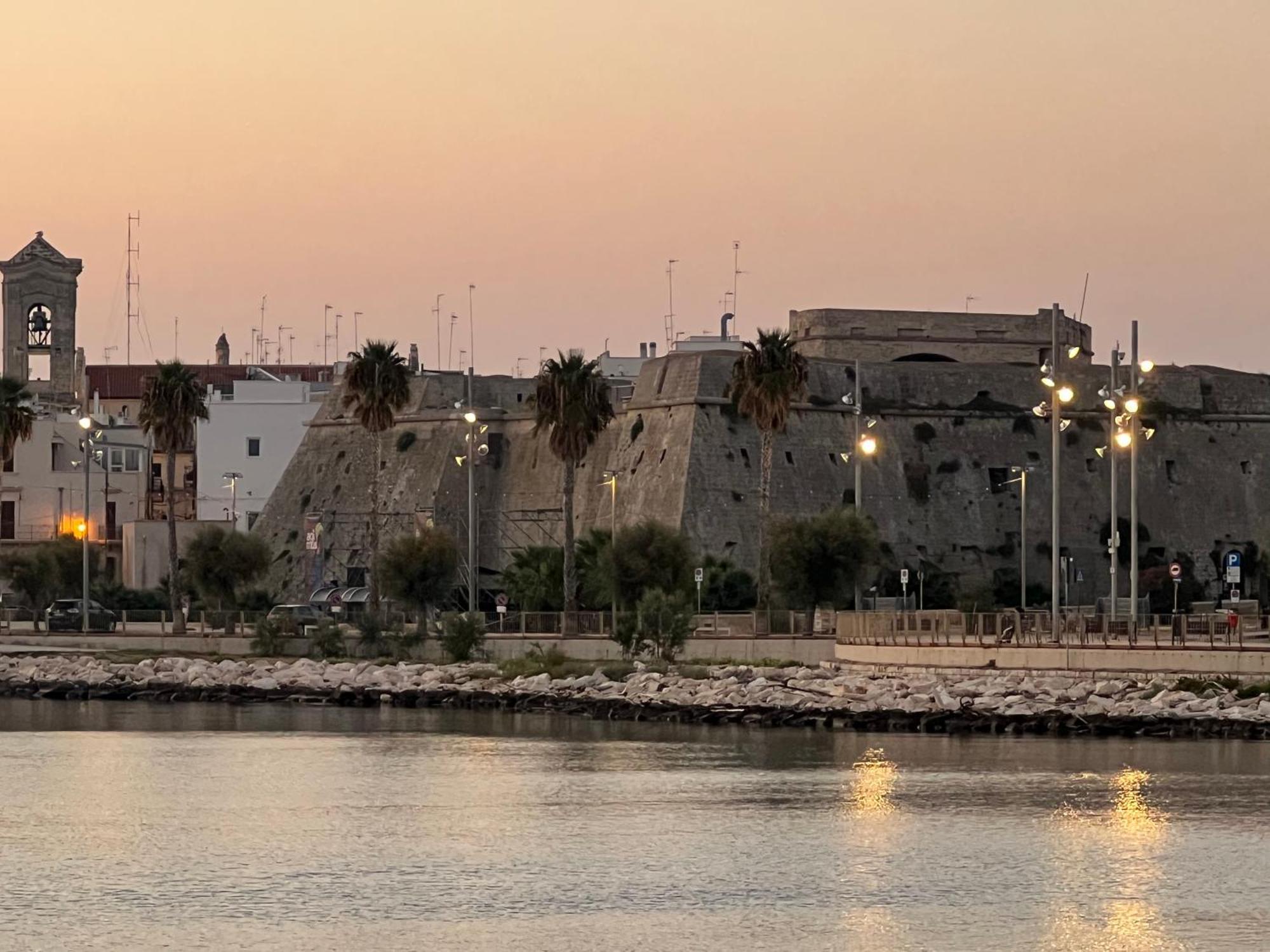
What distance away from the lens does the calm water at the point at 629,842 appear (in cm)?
2494

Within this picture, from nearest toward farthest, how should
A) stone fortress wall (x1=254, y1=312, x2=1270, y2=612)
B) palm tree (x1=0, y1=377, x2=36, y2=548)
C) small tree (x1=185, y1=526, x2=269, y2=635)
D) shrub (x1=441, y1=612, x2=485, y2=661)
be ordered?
1. shrub (x1=441, y1=612, x2=485, y2=661)
2. palm tree (x1=0, y1=377, x2=36, y2=548)
3. small tree (x1=185, y1=526, x2=269, y2=635)
4. stone fortress wall (x1=254, y1=312, x2=1270, y2=612)

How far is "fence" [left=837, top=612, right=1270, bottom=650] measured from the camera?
148ft

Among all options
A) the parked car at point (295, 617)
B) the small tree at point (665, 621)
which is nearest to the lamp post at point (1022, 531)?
the small tree at point (665, 621)

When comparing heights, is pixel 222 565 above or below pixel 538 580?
above

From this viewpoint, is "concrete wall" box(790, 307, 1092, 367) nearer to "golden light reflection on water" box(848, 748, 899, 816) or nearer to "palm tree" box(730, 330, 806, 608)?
"palm tree" box(730, 330, 806, 608)

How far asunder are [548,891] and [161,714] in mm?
28013

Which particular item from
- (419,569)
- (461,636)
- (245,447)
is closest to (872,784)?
(461,636)

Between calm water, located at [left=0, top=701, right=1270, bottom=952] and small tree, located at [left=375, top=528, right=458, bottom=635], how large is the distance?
2241 cm

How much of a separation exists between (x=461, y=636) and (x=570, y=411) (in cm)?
730

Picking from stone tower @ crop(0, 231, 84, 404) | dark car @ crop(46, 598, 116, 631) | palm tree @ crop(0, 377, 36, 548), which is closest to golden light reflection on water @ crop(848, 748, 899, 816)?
dark car @ crop(46, 598, 116, 631)

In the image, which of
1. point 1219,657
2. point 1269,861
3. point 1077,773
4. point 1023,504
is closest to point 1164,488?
point 1023,504

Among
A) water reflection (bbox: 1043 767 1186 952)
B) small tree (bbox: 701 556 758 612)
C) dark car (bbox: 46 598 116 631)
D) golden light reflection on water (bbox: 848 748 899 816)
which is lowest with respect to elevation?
water reflection (bbox: 1043 767 1186 952)

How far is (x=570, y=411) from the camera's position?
2525 inches

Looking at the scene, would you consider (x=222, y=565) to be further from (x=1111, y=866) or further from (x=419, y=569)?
(x=1111, y=866)
